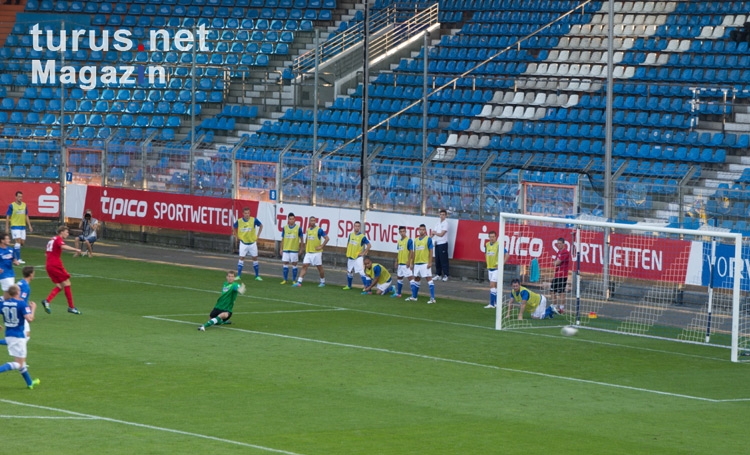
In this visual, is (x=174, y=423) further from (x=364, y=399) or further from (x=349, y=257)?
(x=349, y=257)

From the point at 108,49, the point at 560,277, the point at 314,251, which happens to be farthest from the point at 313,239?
the point at 108,49

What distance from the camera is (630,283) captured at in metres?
27.8

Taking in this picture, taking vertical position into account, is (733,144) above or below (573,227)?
above

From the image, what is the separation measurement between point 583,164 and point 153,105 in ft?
61.3

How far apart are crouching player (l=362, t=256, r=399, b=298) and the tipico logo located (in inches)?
794

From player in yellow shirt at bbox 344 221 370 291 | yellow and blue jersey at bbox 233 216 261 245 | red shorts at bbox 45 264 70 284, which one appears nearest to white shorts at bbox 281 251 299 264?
yellow and blue jersey at bbox 233 216 261 245

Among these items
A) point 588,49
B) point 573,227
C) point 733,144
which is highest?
point 588,49

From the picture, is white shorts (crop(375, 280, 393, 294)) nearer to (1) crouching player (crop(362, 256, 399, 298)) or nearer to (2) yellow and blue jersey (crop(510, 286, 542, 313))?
(1) crouching player (crop(362, 256, 399, 298))

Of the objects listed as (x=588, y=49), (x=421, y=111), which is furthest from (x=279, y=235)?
(x=588, y=49)

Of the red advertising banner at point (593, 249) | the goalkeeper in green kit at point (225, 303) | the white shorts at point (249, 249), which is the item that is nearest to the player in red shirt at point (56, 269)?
the goalkeeper in green kit at point (225, 303)

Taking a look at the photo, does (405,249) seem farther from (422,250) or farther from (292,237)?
(292,237)

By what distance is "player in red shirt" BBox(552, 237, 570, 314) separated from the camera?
88.2ft

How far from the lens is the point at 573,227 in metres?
29.3

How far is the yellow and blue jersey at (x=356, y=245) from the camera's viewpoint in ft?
98.9
